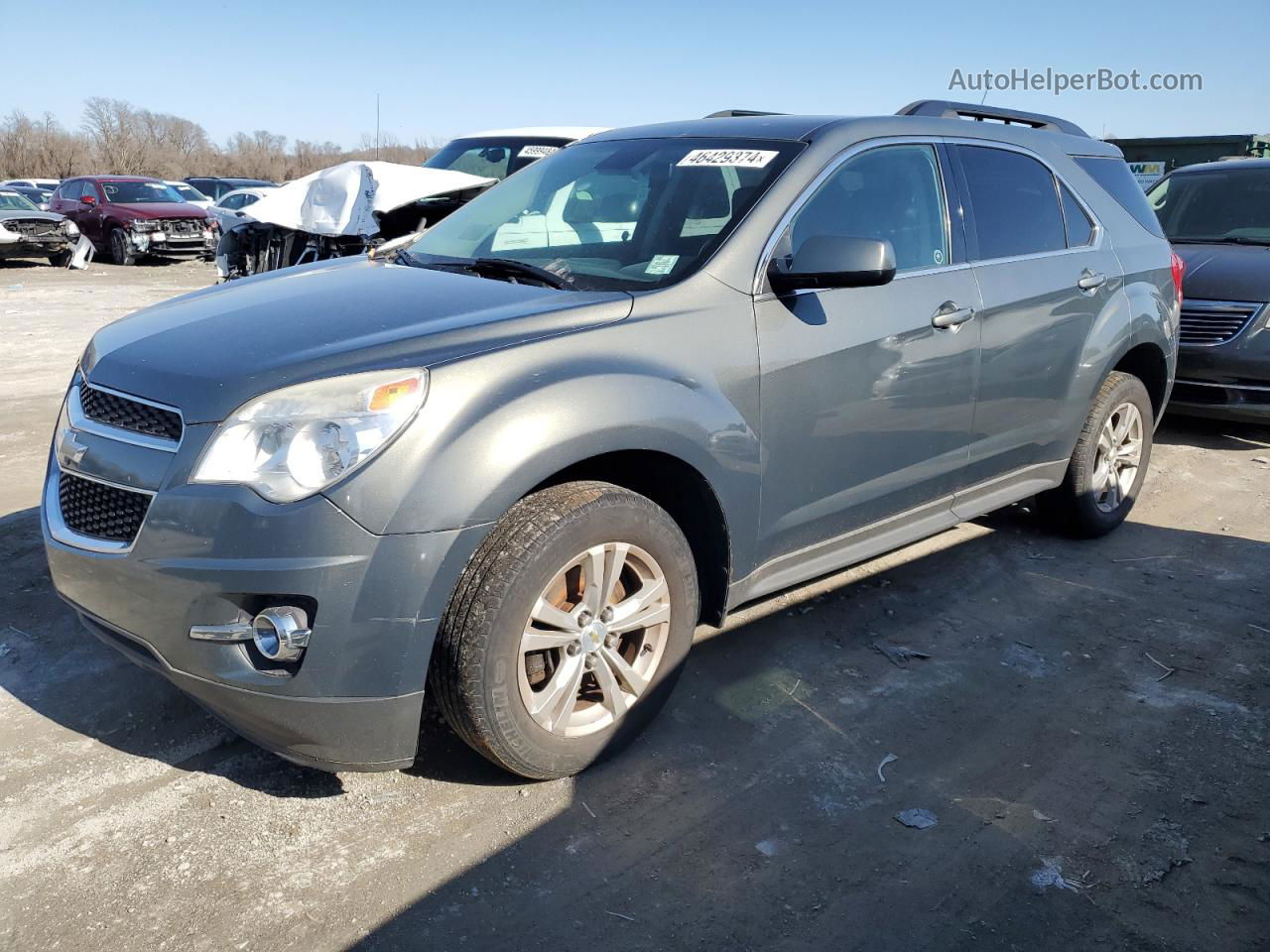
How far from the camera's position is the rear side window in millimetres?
4770

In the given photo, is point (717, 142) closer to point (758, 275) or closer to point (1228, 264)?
point (758, 275)

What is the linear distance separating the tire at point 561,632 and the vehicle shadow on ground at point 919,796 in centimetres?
18

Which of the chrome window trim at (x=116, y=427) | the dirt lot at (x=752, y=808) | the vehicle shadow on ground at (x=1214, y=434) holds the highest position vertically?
the chrome window trim at (x=116, y=427)

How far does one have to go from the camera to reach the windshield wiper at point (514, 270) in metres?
3.16

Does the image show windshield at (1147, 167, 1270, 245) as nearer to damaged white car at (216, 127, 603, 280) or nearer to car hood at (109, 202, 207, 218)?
damaged white car at (216, 127, 603, 280)

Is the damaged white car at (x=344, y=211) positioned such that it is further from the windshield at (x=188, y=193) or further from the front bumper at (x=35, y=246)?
the windshield at (x=188, y=193)

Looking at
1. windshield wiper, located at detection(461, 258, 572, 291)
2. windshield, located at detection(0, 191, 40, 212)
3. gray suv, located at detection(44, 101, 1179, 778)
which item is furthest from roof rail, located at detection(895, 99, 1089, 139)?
windshield, located at detection(0, 191, 40, 212)

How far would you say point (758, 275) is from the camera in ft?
10.3

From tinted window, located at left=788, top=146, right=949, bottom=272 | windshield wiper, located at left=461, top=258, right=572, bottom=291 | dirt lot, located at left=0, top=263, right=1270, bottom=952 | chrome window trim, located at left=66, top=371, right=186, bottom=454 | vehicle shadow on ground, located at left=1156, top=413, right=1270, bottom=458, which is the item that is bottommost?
vehicle shadow on ground, located at left=1156, top=413, right=1270, bottom=458

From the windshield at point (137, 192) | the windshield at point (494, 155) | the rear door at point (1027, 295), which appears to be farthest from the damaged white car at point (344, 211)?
the windshield at point (137, 192)

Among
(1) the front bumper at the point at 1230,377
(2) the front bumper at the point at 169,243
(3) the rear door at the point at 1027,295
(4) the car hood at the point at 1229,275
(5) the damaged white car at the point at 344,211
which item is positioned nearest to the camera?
(3) the rear door at the point at 1027,295

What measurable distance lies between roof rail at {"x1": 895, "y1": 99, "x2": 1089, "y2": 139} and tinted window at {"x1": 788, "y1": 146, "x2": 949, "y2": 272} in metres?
0.41

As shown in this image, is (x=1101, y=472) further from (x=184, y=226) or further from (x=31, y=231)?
(x=31, y=231)

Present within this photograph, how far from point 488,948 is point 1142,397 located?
13.7ft
